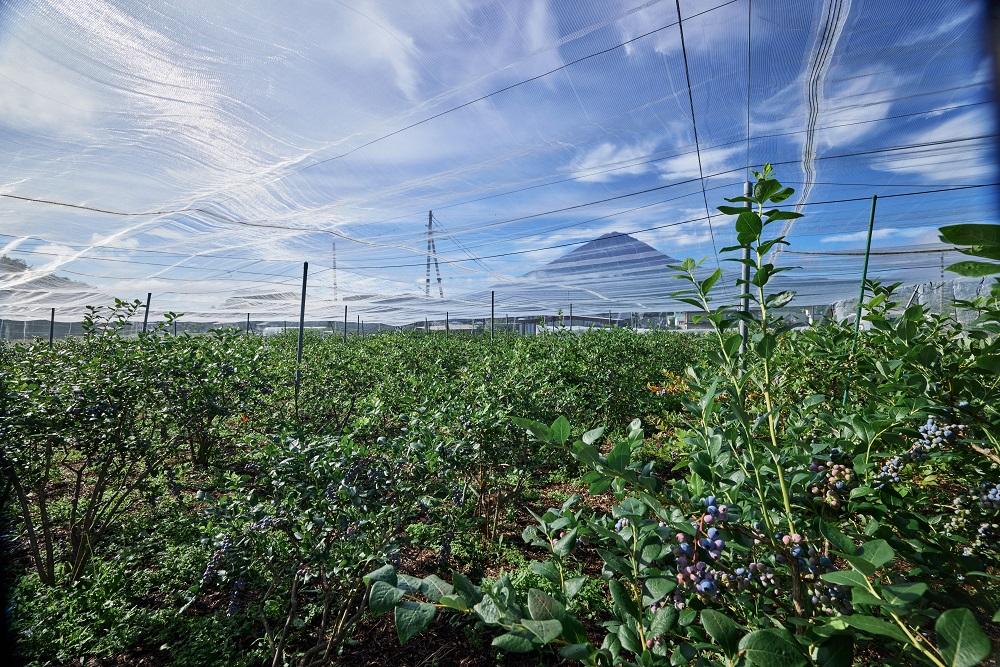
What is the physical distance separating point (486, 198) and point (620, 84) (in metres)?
3.20

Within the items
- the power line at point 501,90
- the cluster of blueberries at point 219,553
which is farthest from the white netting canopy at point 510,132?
the cluster of blueberries at point 219,553

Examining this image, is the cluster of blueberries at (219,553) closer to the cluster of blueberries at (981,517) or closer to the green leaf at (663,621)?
the green leaf at (663,621)

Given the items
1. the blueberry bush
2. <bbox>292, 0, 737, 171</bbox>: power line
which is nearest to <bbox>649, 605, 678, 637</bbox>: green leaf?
the blueberry bush

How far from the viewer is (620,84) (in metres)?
4.27

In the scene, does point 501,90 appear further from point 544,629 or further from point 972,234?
point 544,629

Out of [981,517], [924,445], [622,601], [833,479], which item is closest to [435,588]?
[622,601]

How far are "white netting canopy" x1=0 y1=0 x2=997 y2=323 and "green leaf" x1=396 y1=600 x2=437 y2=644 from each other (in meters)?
0.76

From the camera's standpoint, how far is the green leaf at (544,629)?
464mm

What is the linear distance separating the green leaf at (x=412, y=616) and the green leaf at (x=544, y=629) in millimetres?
103

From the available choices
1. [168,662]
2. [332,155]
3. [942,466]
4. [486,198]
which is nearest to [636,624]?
[942,466]

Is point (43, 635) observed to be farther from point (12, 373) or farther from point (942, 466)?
point (942, 466)

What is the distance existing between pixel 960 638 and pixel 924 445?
0.63 m

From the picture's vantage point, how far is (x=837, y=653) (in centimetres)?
49

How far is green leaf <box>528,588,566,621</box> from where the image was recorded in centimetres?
54
